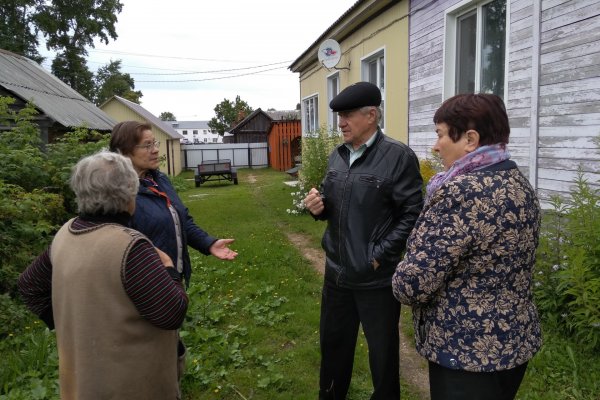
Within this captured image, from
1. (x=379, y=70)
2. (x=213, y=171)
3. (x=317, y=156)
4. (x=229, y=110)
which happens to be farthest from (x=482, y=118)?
(x=229, y=110)

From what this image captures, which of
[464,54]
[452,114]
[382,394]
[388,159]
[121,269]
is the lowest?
[382,394]

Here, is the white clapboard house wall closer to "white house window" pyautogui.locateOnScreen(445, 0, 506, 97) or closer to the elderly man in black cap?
"white house window" pyautogui.locateOnScreen(445, 0, 506, 97)

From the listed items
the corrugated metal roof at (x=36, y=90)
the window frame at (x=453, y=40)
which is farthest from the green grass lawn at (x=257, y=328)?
the corrugated metal roof at (x=36, y=90)

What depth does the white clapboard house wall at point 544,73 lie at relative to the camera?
3854 millimetres

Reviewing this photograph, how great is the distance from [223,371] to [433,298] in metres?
2.23

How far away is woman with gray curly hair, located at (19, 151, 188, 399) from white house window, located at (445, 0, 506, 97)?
4564 millimetres

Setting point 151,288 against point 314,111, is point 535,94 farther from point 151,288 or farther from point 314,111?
point 314,111

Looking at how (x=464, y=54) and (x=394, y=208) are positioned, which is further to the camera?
(x=464, y=54)

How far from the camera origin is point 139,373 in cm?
184

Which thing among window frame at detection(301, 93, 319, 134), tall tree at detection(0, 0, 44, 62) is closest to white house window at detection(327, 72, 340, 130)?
window frame at detection(301, 93, 319, 134)

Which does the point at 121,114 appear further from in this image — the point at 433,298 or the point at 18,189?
the point at 433,298

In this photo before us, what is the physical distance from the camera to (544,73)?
14.1 ft

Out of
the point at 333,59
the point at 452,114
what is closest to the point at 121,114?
the point at 333,59

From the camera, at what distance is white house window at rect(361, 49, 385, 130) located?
8.41m
